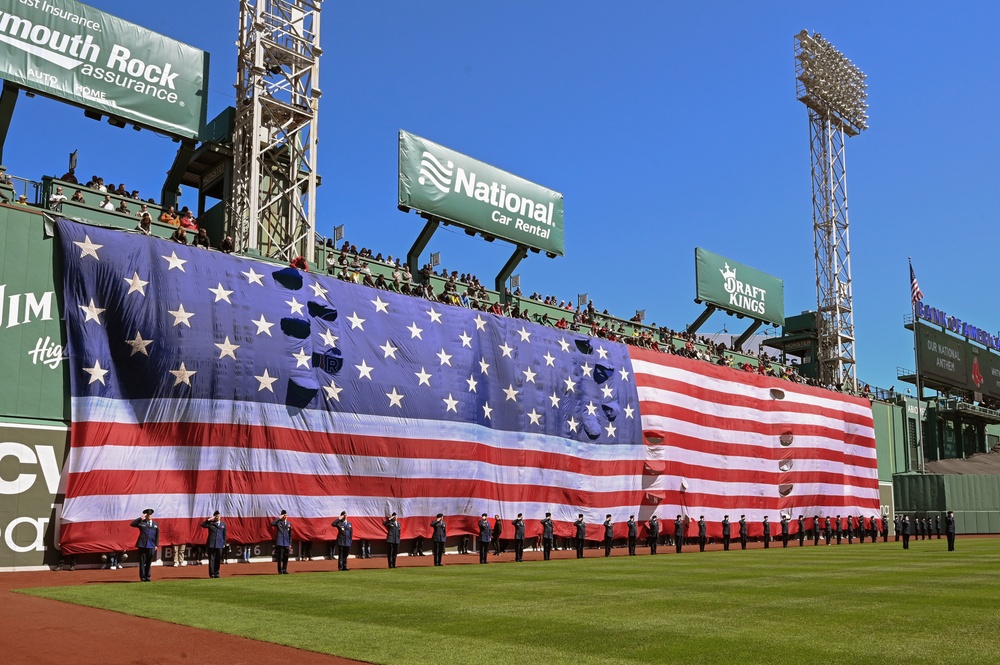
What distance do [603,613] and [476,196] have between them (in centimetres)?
2777

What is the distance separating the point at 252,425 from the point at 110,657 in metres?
16.1

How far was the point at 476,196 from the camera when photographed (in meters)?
38.0

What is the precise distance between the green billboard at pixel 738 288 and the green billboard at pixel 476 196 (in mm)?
12536

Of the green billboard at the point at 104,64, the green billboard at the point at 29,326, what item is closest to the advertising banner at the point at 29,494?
the green billboard at the point at 29,326

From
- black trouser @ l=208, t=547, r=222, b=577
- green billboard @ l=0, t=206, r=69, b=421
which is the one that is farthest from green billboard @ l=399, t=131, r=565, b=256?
black trouser @ l=208, t=547, r=222, b=577

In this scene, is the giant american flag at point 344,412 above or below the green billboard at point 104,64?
below

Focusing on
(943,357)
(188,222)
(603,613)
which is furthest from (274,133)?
(943,357)

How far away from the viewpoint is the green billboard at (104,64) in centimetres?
2589

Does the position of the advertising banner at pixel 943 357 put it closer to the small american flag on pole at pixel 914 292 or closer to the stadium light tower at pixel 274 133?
the small american flag on pole at pixel 914 292

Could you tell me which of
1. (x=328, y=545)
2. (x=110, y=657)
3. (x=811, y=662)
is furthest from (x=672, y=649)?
(x=328, y=545)

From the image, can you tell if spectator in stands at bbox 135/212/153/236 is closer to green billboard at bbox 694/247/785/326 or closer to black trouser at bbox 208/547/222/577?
black trouser at bbox 208/547/222/577

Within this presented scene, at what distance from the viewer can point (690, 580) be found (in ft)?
57.6

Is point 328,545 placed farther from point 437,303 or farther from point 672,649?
point 672,649

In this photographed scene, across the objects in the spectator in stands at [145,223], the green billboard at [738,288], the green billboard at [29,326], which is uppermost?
the green billboard at [738,288]
